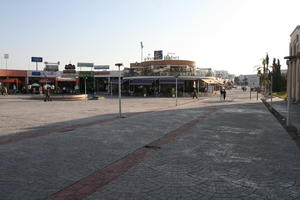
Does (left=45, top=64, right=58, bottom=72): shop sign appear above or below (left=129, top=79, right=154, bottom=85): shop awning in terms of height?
above

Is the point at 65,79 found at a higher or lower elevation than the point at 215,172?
higher

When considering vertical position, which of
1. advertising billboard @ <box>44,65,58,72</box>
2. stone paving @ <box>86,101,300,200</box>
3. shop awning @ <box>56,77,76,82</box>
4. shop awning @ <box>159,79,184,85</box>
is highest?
advertising billboard @ <box>44,65,58,72</box>

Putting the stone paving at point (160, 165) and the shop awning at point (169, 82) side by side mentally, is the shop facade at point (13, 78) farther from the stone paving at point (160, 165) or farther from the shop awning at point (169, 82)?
the stone paving at point (160, 165)

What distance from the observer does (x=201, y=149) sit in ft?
24.9

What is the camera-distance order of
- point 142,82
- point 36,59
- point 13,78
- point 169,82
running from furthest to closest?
point 36,59 < point 13,78 < point 142,82 < point 169,82

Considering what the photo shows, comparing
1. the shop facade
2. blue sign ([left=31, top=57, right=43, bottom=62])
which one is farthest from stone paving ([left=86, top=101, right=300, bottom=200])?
blue sign ([left=31, top=57, right=43, bottom=62])

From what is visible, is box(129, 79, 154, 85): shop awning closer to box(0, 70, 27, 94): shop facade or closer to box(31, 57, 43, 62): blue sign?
box(0, 70, 27, 94): shop facade

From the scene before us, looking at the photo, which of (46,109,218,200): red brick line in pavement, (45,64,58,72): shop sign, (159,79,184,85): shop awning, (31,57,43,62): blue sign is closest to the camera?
(46,109,218,200): red brick line in pavement

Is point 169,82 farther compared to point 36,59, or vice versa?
point 36,59

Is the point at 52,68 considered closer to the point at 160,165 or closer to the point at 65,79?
the point at 65,79

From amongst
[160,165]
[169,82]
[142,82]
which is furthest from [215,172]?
[142,82]

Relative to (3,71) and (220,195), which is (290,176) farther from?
(3,71)

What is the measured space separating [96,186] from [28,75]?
53.6 m

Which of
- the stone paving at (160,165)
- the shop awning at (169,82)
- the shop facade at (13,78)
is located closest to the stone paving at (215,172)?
the stone paving at (160,165)
